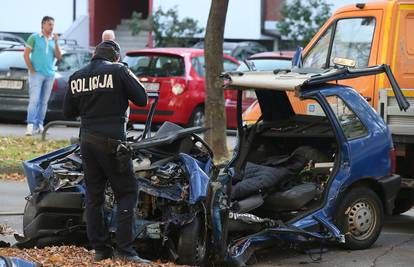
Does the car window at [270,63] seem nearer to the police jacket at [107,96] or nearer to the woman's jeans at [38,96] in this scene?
the woman's jeans at [38,96]

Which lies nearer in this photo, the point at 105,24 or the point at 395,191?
the point at 395,191

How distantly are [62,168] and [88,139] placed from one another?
29.7 inches

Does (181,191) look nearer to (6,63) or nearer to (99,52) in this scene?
(99,52)

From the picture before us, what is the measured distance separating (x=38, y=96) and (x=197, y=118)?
313cm

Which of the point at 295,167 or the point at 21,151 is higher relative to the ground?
the point at 295,167

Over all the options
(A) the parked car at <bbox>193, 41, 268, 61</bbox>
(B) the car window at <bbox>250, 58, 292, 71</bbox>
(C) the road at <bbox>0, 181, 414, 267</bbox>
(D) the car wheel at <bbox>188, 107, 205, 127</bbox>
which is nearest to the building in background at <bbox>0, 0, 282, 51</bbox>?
(A) the parked car at <bbox>193, 41, 268, 61</bbox>

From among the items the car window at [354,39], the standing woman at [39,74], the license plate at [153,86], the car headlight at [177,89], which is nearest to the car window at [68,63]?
the standing woman at [39,74]

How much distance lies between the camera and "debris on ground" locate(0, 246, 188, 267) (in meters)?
6.18

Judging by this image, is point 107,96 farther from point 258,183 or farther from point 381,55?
point 381,55

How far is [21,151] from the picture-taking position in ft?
43.9

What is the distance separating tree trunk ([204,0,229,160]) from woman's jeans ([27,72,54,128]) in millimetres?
3984

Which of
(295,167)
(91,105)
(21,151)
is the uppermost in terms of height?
(91,105)

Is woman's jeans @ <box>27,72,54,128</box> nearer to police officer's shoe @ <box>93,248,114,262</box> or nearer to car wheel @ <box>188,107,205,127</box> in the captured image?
car wheel @ <box>188,107,205,127</box>

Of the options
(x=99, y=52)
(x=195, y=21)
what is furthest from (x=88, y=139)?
(x=195, y=21)
